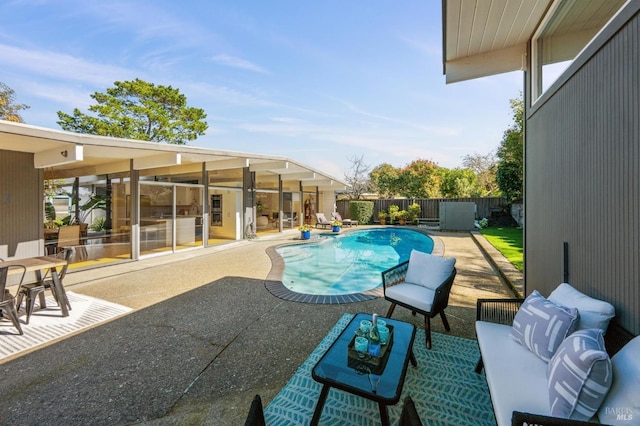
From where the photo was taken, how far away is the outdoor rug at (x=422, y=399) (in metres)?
2.05

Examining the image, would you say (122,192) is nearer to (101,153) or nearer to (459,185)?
(101,153)

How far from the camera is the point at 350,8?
7.03 m

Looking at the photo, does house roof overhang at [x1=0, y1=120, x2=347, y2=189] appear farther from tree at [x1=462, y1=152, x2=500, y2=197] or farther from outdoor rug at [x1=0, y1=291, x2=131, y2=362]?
tree at [x1=462, y1=152, x2=500, y2=197]

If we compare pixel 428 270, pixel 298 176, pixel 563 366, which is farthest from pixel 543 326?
pixel 298 176

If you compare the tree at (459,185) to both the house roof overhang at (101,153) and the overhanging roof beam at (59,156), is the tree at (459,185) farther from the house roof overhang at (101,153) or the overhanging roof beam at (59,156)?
the overhanging roof beam at (59,156)

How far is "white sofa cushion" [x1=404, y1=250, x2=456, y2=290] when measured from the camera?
357 cm

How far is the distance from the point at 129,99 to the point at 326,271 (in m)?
20.5

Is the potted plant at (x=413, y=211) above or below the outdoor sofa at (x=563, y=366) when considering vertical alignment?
above

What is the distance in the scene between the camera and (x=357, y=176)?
23.6m

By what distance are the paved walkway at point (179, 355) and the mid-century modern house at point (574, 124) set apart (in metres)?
1.53

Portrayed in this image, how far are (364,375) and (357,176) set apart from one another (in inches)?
875

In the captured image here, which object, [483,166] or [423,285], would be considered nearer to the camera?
[423,285]

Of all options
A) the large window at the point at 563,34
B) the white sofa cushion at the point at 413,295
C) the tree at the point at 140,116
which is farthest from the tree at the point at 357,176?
the white sofa cushion at the point at 413,295

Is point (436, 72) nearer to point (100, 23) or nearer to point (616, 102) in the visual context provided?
point (616, 102)
